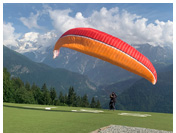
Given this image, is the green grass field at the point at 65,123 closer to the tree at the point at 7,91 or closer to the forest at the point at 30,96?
the tree at the point at 7,91

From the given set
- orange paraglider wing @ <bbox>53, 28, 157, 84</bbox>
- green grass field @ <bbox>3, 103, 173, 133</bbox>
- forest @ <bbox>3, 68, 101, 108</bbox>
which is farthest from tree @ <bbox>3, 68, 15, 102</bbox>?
orange paraglider wing @ <bbox>53, 28, 157, 84</bbox>

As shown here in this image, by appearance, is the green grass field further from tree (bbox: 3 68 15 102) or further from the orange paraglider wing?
tree (bbox: 3 68 15 102)

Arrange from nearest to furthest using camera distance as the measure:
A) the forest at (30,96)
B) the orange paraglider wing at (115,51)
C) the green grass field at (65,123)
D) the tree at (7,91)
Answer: the green grass field at (65,123) → the orange paraglider wing at (115,51) → the tree at (7,91) → the forest at (30,96)

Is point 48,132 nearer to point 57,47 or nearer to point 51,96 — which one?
point 57,47

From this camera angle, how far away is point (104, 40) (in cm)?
1606

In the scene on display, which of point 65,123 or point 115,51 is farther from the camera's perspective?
point 115,51

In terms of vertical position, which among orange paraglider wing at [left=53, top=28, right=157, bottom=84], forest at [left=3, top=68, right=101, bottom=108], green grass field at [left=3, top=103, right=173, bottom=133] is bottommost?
forest at [left=3, top=68, right=101, bottom=108]

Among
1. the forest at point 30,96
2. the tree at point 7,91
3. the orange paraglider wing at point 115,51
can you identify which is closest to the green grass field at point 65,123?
the orange paraglider wing at point 115,51

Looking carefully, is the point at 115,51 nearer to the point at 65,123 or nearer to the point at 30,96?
the point at 65,123

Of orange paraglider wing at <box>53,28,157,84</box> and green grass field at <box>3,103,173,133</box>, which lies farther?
orange paraglider wing at <box>53,28,157,84</box>

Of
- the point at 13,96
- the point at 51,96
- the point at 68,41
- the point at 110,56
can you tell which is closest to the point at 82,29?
the point at 68,41

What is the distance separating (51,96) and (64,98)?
13413 mm

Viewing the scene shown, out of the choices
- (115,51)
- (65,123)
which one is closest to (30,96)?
(65,123)

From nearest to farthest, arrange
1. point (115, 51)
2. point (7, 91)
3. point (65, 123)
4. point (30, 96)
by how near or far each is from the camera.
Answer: point (65, 123) → point (115, 51) → point (7, 91) → point (30, 96)
